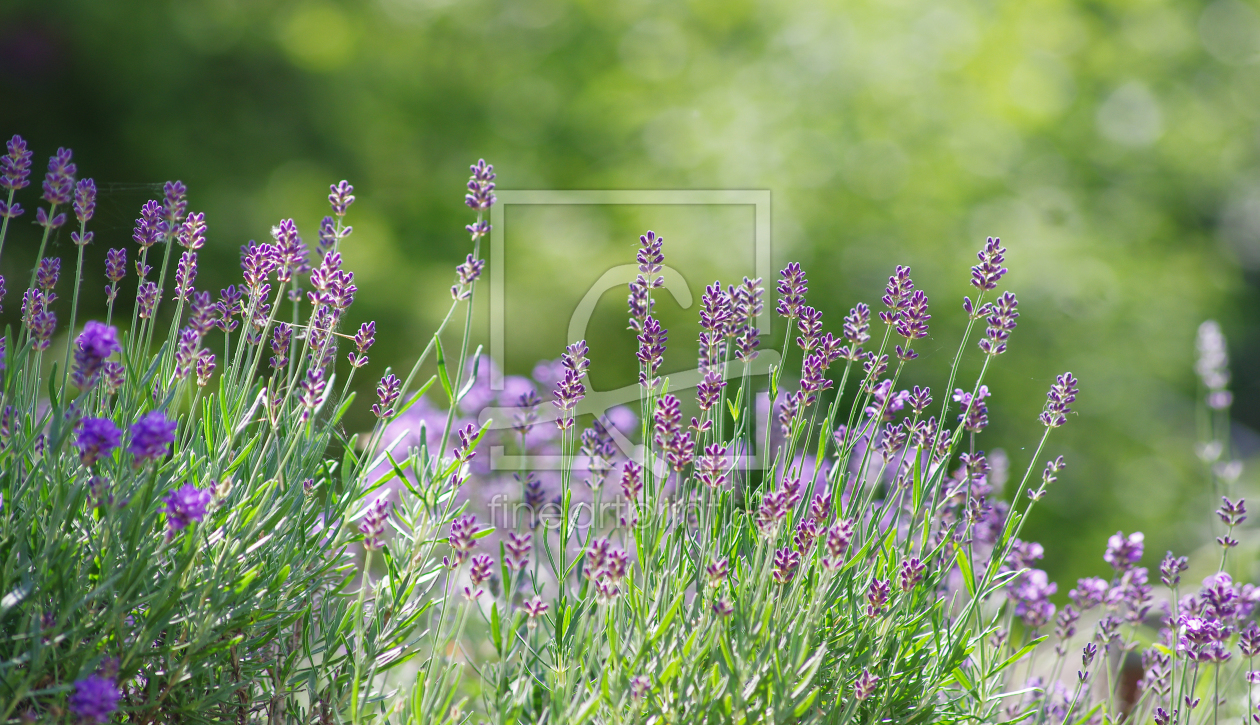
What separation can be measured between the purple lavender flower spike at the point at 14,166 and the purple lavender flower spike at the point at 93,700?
2.32 feet

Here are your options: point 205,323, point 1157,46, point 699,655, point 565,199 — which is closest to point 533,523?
point 699,655

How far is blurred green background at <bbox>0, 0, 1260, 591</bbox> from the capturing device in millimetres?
5824

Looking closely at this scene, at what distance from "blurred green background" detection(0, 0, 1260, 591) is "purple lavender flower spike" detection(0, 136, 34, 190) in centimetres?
405

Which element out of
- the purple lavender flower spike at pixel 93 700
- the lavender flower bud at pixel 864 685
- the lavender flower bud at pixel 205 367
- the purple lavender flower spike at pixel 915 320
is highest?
the purple lavender flower spike at pixel 915 320

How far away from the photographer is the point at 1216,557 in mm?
3820

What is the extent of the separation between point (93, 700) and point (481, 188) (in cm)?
84

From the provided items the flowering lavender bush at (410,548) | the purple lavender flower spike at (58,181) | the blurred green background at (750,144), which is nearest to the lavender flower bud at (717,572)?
the flowering lavender bush at (410,548)

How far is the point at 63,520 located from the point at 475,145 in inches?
237

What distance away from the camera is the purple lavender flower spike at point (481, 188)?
134 centimetres

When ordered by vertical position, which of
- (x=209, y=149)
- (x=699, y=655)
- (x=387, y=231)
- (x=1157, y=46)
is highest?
(x=1157, y=46)

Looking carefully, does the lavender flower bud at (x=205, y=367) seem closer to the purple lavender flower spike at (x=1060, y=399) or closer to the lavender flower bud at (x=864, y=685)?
the lavender flower bud at (x=864, y=685)

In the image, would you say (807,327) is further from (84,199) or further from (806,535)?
(84,199)

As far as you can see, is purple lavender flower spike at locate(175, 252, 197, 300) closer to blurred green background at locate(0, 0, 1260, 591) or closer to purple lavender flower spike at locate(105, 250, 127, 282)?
purple lavender flower spike at locate(105, 250, 127, 282)

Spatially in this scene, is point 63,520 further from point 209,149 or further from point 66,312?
point 209,149
